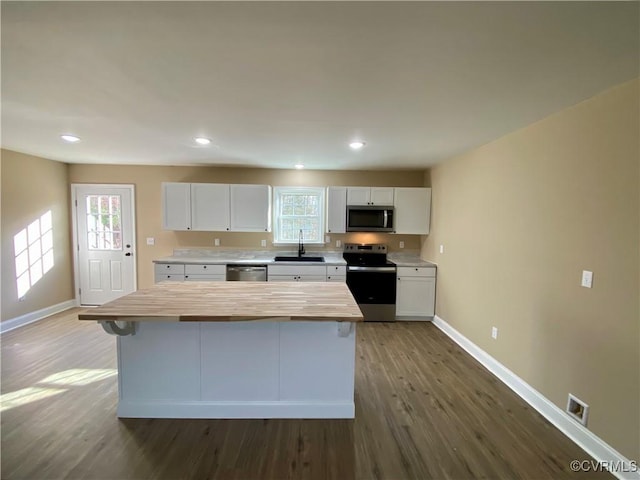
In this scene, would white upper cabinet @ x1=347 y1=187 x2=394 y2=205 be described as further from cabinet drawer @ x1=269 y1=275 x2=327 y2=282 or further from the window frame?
cabinet drawer @ x1=269 y1=275 x2=327 y2=282

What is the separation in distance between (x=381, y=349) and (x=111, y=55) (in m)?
3.39

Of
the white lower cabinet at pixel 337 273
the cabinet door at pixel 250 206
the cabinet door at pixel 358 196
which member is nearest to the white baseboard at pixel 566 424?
the white lower cabinet at pixel 337 273

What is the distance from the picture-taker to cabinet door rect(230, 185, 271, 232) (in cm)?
419

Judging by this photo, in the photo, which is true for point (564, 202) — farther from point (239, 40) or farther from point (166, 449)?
point (166, 449)

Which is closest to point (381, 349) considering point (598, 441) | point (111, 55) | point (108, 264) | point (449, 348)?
point (449, 348)

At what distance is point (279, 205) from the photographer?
452 centimetres

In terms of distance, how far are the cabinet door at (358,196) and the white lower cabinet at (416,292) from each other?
1.17 m

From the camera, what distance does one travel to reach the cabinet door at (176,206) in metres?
Answer: 4.12

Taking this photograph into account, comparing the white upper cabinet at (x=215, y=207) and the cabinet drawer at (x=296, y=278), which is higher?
the white upper cabinet at (x=215, y=207)

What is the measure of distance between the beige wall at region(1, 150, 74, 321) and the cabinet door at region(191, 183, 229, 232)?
2104 millimetres

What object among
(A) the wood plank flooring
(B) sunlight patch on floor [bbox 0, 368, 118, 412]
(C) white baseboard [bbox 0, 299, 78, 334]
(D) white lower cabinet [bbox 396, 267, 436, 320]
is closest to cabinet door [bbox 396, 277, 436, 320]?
(D) white lower cabinet [bbox 396, 267, 436, 320]

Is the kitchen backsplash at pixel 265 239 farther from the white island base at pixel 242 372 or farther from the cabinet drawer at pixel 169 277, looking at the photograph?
the white island base at pixel 242 372

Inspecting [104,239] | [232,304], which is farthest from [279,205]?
[104,239]

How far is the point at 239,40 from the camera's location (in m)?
1.31
